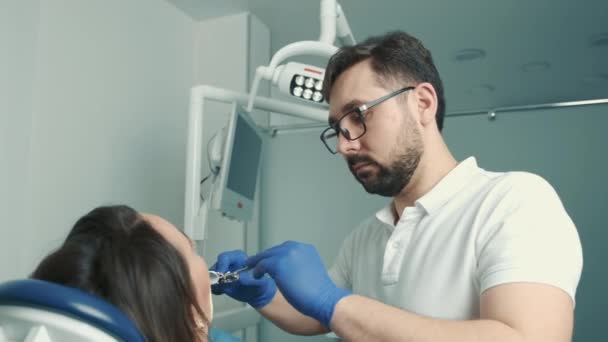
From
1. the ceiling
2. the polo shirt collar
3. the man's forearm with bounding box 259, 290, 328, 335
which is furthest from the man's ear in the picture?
the ceiling

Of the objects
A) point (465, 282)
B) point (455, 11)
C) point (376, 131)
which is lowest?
point (465, 282)

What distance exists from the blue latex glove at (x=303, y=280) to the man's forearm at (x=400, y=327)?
3cm

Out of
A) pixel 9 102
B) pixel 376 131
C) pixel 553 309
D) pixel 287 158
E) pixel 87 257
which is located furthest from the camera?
pixel 287 158

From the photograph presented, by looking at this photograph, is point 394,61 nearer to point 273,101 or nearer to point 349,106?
point 349,106

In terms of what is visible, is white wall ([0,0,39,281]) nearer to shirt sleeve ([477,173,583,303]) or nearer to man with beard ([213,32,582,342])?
man with beard ([213,32,582,342])

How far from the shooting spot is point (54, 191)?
168cm

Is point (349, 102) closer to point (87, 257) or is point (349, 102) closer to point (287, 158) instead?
point (87, 257)

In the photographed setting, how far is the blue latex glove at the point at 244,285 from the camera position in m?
1.22

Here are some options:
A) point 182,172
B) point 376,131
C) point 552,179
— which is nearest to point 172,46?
point 182,172

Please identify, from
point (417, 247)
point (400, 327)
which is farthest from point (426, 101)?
point (400, 327)

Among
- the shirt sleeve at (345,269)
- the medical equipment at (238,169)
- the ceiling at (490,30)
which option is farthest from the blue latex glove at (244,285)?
the ceiling at (490,30)

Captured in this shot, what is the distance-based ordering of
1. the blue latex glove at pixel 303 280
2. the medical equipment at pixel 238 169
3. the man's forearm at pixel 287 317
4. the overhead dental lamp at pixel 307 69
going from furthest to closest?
the medical equipment at pixel 238 169, the overhead dental lamp at pixel 307 69, the man's forearm at pixel 287 317, the blue latex glove at pixel 303 280

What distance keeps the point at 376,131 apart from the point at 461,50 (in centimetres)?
182

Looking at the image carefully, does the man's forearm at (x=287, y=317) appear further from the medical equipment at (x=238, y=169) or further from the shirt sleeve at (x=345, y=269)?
the medical equipment at (x=238, y=169)
